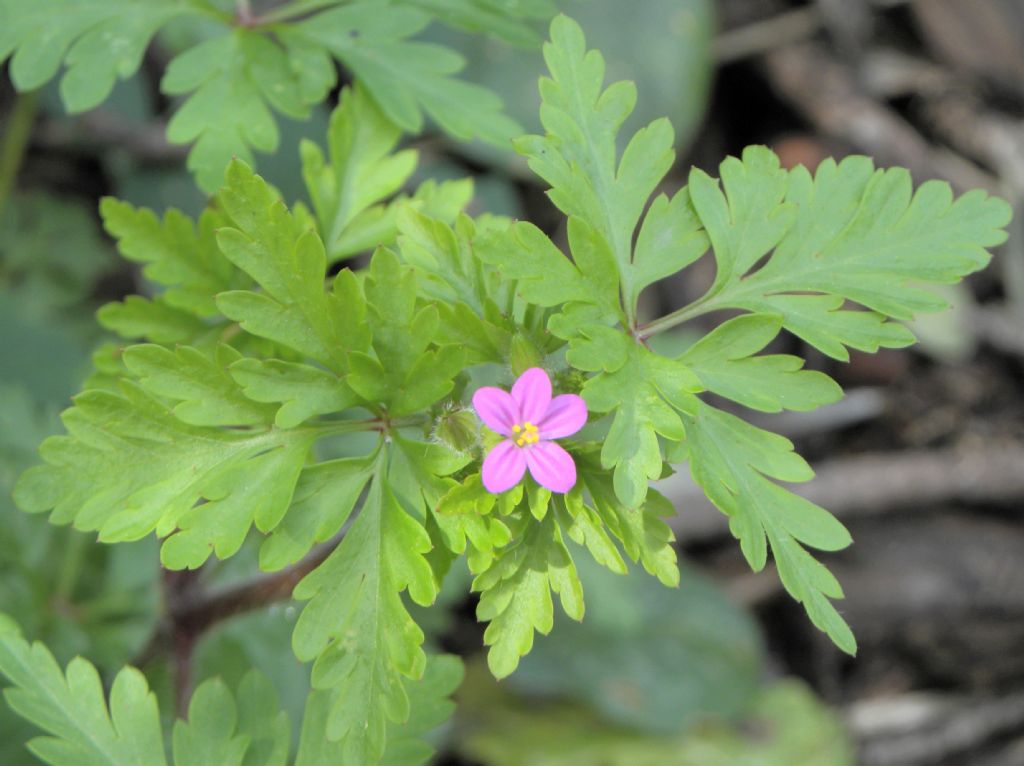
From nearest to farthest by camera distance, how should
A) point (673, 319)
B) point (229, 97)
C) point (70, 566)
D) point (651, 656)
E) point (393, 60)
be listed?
point (673, 319) < point (229, 97) < point (393, 60) < point (70, 566) < point (651, 656)

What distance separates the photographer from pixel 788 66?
5016mm

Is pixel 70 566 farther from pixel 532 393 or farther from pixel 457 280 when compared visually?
pixel 532 393

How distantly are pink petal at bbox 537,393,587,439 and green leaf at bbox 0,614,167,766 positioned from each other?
3.03ft

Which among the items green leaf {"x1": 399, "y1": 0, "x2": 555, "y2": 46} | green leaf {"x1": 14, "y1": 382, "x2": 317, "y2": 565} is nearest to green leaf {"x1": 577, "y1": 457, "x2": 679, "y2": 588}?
green leaf {"x1": 14, "y1": 382, "x2": 317, "y2": 565}

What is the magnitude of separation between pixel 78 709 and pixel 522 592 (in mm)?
913

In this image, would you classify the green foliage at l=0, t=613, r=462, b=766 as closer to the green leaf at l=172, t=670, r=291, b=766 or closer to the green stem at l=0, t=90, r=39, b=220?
the green leaf at l=172, t=670, r=291, b=766

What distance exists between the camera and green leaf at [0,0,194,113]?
2197 millimetres

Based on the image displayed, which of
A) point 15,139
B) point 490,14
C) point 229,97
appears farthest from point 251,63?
point 15,139

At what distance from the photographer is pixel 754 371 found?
176cm

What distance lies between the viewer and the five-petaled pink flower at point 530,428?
1549 mm

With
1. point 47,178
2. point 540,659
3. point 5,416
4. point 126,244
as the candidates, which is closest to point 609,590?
point 540,659

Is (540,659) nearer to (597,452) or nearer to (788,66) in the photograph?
(597,452)

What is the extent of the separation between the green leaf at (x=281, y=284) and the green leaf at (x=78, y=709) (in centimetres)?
74

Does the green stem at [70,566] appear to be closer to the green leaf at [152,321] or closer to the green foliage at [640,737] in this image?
the green leaf at [152,321]
